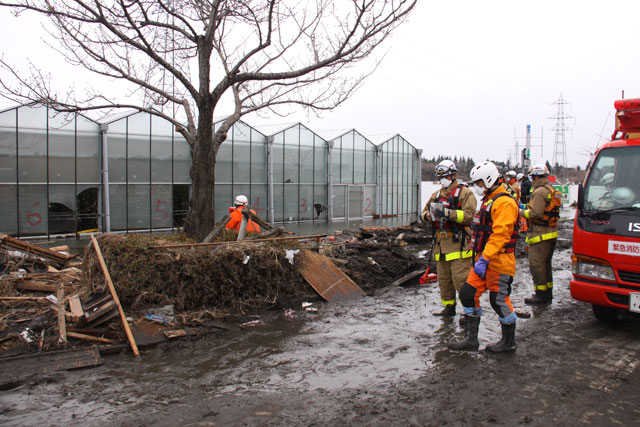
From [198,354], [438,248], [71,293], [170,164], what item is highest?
[170,164]

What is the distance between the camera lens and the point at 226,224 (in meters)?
9.42

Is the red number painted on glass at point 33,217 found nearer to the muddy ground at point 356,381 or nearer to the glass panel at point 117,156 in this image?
the glass panel at point 117,156

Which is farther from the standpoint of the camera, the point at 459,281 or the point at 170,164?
the point at 170,164

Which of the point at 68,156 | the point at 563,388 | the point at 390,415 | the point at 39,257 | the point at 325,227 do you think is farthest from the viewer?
the point at 325,227

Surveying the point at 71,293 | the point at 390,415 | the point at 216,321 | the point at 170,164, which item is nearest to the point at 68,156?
the point at 170,164

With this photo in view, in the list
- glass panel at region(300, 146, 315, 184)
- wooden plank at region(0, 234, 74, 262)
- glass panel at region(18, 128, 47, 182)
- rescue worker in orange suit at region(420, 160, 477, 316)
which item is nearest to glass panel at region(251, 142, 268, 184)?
glass panel at region(300, 146, 315, 184)

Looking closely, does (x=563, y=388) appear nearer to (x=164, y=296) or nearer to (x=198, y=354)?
(x=198, y=354)

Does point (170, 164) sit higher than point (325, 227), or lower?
higher

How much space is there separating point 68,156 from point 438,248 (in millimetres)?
14495

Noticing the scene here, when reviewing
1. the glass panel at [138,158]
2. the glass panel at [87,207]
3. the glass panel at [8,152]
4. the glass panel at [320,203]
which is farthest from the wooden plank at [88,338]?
the glass panel at [320,203]

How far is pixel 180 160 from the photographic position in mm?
19062

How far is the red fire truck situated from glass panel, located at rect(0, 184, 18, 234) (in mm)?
16085

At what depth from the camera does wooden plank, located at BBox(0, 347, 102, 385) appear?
4781 mm

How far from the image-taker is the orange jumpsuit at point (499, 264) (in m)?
5.05
